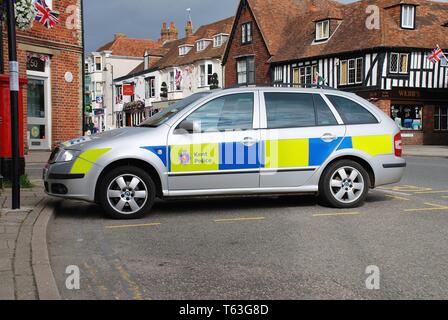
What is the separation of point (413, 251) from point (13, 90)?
17.0 ft

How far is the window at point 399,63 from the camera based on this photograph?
98.8 feet

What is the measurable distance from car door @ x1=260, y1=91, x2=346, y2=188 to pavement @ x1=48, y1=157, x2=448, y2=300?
0.56 metres

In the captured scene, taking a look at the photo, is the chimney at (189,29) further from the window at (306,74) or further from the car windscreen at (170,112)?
the car windscreen at (170,112)

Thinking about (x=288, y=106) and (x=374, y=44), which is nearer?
(x=288, y=106)

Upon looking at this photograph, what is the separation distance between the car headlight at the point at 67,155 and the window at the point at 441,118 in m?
30.2

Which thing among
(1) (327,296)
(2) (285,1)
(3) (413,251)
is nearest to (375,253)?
(3) (413,251)

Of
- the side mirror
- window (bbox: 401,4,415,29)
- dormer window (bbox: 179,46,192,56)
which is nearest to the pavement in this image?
the side mirror

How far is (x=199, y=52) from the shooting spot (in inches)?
1873

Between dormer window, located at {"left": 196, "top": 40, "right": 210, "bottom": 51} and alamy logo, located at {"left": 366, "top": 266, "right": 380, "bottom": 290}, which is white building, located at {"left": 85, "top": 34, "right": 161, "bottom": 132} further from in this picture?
alamy logo, located at {"left": 366, "top": 266, "right": 380, "bottom": 290}

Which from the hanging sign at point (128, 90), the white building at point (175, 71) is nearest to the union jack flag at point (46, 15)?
the white building at point (175, 71)

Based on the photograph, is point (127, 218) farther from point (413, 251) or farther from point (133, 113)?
point (133, 113)

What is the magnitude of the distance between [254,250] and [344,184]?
272 cm

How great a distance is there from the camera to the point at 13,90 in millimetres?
6520

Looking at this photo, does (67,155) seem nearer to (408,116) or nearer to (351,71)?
(351,71)
